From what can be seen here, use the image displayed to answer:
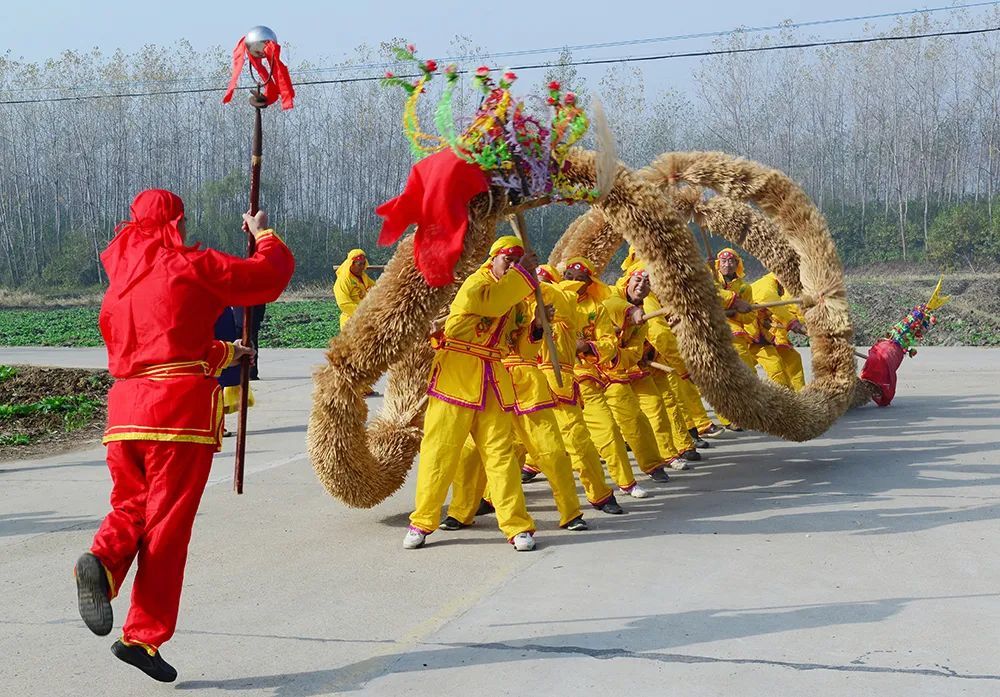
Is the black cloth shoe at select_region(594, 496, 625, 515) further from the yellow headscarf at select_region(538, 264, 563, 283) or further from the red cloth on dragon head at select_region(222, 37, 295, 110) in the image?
the red cloth on dragon head at select_region(222, 37, 295, 110)

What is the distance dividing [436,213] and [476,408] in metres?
1.13

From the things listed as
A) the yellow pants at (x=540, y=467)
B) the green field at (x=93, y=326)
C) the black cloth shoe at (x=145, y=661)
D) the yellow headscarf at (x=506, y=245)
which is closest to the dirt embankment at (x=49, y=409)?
the yellow pants at (x=540, y=467)

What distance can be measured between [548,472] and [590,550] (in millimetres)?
576

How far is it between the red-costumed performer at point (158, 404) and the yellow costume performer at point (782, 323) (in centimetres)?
768

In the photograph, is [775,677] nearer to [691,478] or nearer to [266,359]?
[691,478]

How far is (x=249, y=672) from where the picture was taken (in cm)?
482

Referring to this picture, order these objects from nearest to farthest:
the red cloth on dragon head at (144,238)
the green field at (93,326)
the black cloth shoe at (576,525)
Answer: the red cloth on dragon head at (144,238) < the black cloth shoe at (576,525) < the green field at (93,326)

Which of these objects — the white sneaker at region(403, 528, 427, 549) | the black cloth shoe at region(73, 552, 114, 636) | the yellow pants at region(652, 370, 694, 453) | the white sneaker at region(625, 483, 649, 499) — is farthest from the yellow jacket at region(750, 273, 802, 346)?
the black cloth shoe at region(73, 552, 114, 636)

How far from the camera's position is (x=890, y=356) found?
1291 cm

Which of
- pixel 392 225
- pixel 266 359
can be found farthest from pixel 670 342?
pixel 266 359

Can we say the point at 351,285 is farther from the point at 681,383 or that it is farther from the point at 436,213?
the point at 436,213

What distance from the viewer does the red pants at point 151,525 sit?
15.1 ft

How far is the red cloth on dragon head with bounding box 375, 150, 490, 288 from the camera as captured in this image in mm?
6625

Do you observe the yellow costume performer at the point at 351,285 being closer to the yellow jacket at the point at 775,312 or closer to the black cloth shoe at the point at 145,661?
the yellow jacket at the point at 775,312
